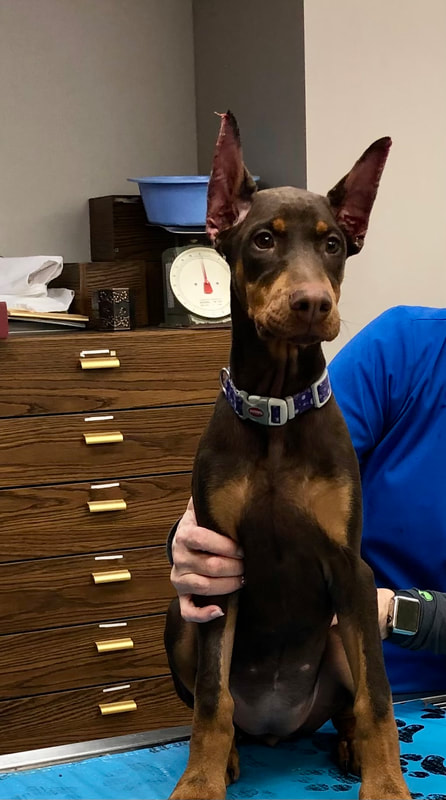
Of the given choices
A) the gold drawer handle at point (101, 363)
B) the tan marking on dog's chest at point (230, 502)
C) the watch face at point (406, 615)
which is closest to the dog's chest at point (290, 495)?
the tan marking on dog's chest at point (230, 502)

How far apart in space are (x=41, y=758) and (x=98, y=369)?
4.74 ft

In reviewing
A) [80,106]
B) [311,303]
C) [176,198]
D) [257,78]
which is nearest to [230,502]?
[311,303]

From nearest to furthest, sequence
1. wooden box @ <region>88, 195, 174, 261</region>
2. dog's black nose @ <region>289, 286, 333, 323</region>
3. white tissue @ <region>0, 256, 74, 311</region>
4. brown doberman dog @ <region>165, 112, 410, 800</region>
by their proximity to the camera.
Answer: dog's black nose @ <region>289, 286, 333, 323</region> → brown doberman dog @ <region>165, 112, 410, 800</region> → white tissue @ <region>0, 256, 74, 311</region> → wooden box @ <region>88, 195, 174, 261</region>

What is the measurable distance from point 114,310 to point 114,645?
3.08ft

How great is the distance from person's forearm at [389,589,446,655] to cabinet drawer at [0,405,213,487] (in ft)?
4.52

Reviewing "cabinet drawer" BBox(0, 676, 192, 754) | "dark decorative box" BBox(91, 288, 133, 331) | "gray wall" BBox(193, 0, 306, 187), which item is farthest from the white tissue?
"cabinet drawer" BBox(0, 676, 192, 754)

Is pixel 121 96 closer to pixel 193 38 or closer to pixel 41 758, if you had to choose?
pixel 193 38

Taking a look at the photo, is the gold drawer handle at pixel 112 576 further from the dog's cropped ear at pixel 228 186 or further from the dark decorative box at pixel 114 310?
the dog's cropped ear at pixel 228 186

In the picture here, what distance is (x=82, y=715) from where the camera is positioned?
2.87m

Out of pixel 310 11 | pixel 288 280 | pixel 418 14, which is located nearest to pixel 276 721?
pixel 288 280

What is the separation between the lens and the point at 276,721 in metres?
1.42

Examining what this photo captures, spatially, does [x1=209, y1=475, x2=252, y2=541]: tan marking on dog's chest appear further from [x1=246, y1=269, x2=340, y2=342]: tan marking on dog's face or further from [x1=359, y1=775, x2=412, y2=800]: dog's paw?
[x1=359, y1=775, x2=412, y2=800]: dog's paw

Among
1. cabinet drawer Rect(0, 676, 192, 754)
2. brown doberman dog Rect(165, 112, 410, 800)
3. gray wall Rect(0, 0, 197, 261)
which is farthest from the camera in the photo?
gray wall Rect(0, 0, 197, 261)

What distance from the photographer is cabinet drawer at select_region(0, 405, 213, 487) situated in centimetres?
274
